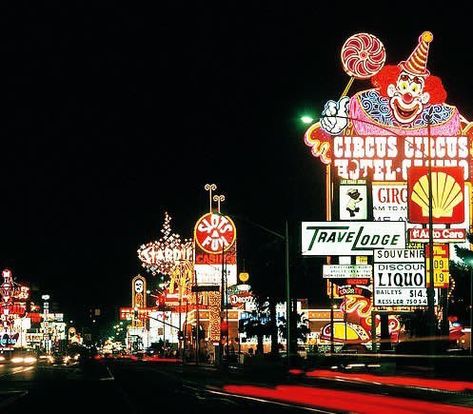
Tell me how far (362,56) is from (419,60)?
12.2 ft

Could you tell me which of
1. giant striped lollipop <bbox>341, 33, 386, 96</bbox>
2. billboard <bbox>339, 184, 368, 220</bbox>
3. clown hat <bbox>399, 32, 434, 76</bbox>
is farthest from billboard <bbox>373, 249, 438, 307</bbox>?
clown hat <bbox>399, 32, 434, 76</bbox>

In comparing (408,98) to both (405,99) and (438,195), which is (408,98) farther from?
(438,195)

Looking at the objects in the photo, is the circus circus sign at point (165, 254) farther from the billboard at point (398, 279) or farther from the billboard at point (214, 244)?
the billboard at point (398, 279)

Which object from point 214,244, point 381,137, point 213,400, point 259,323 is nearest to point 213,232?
point 214,244

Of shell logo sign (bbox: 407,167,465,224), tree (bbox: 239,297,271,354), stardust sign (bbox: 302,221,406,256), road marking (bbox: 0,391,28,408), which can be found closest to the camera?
road marking (bbox: 0,391,28,408)

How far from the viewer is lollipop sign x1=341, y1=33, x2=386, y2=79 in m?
61.9

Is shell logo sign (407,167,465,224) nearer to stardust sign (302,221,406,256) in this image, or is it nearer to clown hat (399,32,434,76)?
stardust sign (302,221,406,256)

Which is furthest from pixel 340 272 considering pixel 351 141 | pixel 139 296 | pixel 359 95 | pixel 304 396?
pixel 139 296

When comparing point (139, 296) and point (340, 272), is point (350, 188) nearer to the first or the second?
point (340, 272)

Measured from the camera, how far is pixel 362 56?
62375 millimetres

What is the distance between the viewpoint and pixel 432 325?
117ft

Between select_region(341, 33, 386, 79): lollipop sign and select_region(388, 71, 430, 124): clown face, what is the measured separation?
1678 millimetres

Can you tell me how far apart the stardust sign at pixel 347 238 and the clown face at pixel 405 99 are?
19302 millimetres

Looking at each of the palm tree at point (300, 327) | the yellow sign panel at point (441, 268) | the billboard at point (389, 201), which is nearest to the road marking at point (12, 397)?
the yellow sign panel at point (441, 268)
